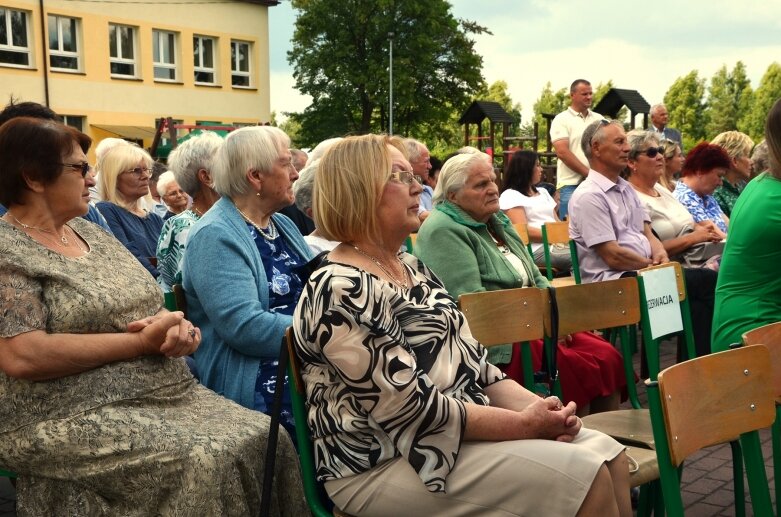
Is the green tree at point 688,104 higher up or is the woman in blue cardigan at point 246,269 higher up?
the green tree at point 688,104

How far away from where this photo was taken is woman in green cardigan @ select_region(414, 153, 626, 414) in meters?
3.98

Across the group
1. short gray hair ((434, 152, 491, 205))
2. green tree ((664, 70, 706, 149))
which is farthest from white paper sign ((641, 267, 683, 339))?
green tree ((664, 70, 706, 149))

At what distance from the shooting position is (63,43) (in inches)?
1229

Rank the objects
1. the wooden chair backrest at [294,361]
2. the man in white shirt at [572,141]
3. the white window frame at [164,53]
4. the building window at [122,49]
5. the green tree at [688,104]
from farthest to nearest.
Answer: the green tree at [688,104], the white window frame at [164,53], the building window at [122,49], the man in white shirt at [572,141], the wooden chair backrest at [294,361]

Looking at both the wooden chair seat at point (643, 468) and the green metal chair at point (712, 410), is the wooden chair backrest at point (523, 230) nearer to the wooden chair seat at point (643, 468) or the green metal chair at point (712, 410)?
the wooden chair seat at point (643, 468)

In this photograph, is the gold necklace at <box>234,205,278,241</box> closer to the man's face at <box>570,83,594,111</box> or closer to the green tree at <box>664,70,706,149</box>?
the man's face at <box>570,83,594,111</box>

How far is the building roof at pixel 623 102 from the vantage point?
1889 cm

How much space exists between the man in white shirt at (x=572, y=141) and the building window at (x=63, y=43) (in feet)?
83.9

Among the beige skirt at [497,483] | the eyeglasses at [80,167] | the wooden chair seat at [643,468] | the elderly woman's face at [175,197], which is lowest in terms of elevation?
the wooden chair seat at [643,468]

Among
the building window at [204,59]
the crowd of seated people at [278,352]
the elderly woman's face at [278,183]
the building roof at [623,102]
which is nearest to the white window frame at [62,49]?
the building window at [204,59]

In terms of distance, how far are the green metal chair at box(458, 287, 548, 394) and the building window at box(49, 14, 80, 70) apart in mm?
30604

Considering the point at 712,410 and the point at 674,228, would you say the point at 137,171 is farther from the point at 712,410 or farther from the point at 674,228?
the point at 712,410

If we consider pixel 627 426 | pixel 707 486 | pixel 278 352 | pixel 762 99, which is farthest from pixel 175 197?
pixel 762 99

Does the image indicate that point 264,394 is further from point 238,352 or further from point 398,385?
point 398,385
